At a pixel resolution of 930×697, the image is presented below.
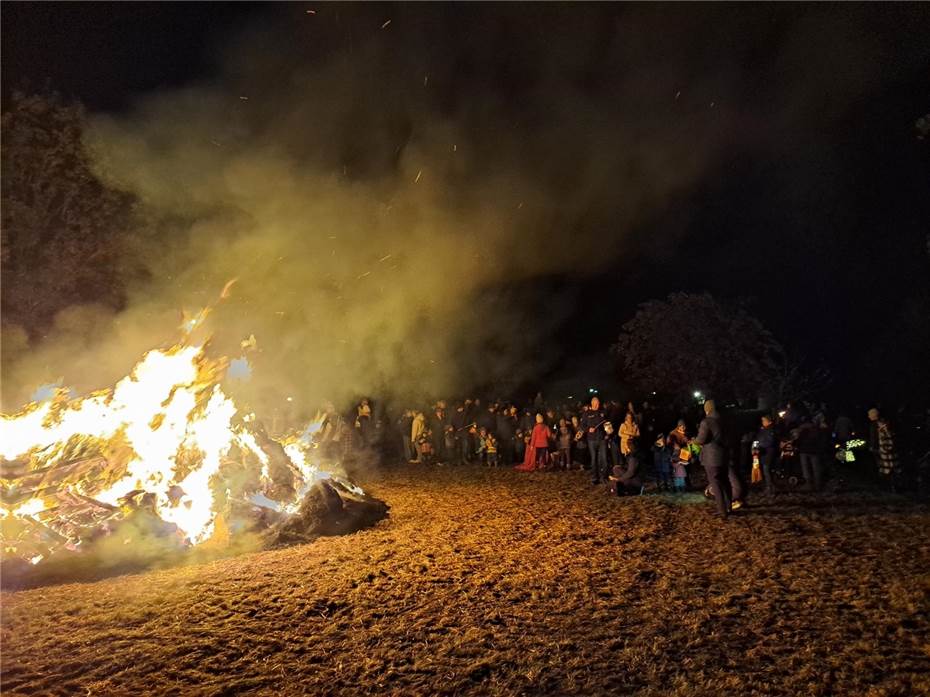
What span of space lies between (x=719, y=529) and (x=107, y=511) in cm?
858

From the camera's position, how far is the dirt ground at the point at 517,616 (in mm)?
4297

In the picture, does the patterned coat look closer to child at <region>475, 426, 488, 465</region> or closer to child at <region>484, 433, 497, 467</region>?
child at <region>484, 433, 497, 467</region>

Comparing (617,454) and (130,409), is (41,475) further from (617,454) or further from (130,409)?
(617,454)

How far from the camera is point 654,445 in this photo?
1181 cm

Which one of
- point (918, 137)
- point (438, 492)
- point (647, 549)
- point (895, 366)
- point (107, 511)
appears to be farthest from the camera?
point (895, 366)

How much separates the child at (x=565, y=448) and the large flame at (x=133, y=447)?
24.6 ft

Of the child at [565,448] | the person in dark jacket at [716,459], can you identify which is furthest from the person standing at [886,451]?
the child at [565,448]

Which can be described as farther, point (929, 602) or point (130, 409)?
point (130, 409)

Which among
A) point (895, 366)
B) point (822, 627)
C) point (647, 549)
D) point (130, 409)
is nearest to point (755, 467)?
point (647, 549)

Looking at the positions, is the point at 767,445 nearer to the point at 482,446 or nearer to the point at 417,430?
the point at 482,446

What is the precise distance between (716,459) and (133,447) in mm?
8633

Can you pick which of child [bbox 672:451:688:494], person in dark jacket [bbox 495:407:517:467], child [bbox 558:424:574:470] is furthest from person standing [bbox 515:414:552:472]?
A: child [bbox 672:451:688:494]

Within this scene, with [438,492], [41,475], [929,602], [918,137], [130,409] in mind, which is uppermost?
[918,137]

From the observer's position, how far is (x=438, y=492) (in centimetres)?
1158
